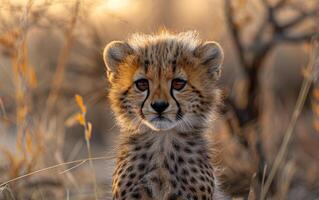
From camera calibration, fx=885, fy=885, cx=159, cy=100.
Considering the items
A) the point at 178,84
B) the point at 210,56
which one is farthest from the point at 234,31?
the point at 178,84

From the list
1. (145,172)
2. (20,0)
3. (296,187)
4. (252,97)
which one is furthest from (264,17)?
(145,172)

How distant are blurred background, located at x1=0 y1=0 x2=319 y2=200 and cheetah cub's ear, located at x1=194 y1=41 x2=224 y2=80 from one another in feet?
1.40

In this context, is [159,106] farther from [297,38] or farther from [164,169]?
[297,38]

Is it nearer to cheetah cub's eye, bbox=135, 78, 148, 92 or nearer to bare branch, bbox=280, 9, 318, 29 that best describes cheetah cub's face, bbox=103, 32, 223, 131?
cheetah cub's eye, bbox=135, 78, 148, 92

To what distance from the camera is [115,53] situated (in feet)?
13.5

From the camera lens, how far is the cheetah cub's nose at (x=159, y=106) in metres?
3.72

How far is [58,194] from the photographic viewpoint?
207 inches

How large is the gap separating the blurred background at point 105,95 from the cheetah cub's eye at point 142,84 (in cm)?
29

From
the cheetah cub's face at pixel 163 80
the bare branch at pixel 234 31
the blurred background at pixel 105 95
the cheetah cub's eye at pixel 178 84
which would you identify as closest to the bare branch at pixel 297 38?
the blurred background at pixel 105 95

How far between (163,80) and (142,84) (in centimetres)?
12

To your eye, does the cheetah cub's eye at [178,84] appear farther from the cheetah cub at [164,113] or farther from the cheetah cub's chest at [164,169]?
the cheetah cub's chest at [164,169]

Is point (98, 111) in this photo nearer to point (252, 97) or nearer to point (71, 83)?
point (71, 83)

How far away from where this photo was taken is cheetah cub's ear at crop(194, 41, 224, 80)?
4102 millimetres

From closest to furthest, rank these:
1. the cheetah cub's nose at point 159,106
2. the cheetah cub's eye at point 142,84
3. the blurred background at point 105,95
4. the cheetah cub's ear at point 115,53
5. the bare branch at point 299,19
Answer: the cheetah cub's nose at point 159,106, the cheetah cub's eye at point 142,84, the cheetah cub's ear at point 115,53, the blurred background at point 105,95, the bare branch at point 299,19
